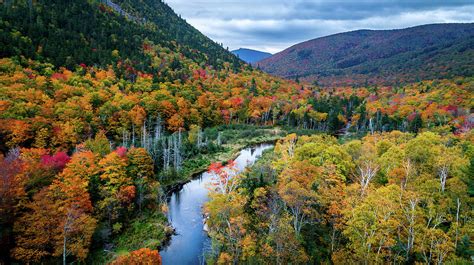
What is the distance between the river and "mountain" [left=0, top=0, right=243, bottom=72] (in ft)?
176

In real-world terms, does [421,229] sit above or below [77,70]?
below

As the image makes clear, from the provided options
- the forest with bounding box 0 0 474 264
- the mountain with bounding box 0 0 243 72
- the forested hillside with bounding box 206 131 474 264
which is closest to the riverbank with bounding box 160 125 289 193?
the forest with bounding box 0 0 474 264

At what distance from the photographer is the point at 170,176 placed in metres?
50.1

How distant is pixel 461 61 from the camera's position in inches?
7608

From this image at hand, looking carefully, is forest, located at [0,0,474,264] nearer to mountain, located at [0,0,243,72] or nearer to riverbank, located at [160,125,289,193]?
riverbank, located at [160,125,289,193]

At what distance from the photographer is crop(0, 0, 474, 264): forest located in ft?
76.7

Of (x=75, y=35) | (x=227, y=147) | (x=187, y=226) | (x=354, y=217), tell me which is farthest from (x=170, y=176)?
(x=75, y=35)

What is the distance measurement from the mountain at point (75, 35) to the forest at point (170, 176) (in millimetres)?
577

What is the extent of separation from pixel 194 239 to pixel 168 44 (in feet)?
397

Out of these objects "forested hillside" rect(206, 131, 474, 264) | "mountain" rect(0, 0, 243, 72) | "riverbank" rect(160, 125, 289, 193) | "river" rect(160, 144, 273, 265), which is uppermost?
"mountain" rect(0, 0, 243, 72)

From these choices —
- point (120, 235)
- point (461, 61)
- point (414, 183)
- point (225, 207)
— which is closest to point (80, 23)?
point (120, 235)

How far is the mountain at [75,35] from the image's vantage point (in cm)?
7484

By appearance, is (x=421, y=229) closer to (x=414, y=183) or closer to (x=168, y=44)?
(x=414, y=183)

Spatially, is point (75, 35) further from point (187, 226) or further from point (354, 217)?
point (354, 217)
